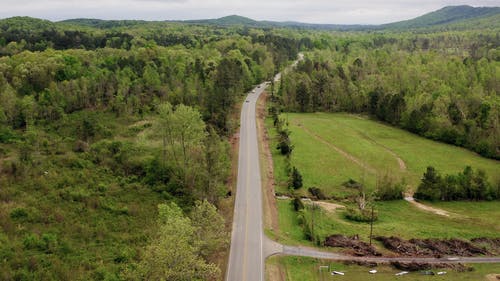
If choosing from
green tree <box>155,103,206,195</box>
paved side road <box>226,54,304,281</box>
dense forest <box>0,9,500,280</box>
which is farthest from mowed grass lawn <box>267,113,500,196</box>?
green tree <box>155,103,206,195</box>

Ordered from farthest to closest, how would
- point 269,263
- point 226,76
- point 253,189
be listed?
point 226,76 < point 253,189 < point 269,263

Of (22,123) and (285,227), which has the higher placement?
(22,123)

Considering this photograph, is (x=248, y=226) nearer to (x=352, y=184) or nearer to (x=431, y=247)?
(x=431, y=247)

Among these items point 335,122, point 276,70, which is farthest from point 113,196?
point 276,70

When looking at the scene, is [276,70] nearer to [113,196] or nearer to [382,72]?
[382,72]

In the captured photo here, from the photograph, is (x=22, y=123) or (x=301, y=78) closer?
(x=22, y=123)

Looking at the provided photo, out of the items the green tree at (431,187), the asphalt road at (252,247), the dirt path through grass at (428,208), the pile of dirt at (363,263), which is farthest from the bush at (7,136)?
the green tree at (431,187)
